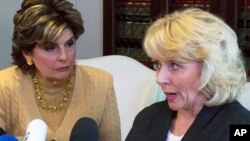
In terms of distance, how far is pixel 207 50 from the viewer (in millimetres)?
1276

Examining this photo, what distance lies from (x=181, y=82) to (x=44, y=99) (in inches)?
24.8

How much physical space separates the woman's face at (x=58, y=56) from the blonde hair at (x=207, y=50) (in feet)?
1.31

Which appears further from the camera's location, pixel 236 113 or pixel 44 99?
pixel 44 99

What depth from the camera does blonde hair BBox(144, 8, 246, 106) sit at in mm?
1281

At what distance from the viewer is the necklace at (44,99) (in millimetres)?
1764

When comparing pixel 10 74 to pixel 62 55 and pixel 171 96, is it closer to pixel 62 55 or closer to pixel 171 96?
pixel 62 55

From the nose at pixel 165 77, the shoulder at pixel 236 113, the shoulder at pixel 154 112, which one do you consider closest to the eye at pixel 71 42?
the shoulder at pixel 154 112

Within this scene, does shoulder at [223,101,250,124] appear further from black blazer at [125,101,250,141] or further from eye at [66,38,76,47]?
eye at [66,38,76,47]

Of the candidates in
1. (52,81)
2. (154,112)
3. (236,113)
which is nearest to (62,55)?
(52,81)

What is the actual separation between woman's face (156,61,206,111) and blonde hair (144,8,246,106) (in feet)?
0.06

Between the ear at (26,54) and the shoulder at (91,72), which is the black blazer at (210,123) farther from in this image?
the ear at (26,54)

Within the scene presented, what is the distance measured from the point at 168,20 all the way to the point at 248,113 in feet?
1.09

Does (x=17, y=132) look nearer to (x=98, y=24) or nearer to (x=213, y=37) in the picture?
(x=213, y=37)

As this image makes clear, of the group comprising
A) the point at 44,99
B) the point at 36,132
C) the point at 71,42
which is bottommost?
the point at 44,99
